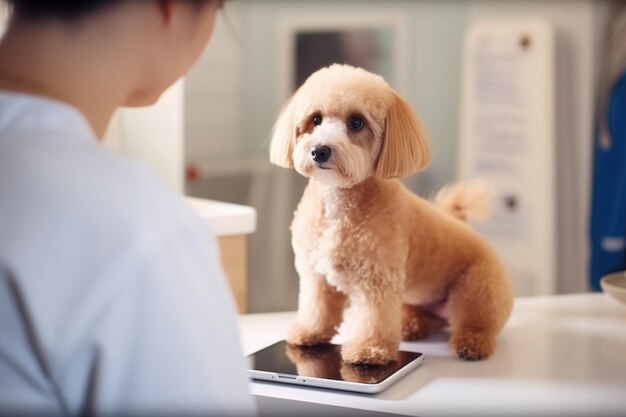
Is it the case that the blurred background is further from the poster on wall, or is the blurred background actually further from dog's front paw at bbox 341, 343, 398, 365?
dog's front paw at bbox 341, 343, 398, 365

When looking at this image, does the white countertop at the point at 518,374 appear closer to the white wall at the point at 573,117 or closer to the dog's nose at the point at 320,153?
the dog's nose at the point at 320,153

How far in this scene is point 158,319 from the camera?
1.84 ft

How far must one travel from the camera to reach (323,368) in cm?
112

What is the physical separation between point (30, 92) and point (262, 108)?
320cm

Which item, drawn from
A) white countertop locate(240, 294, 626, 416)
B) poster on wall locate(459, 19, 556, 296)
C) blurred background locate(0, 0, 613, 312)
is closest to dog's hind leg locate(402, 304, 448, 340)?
white countertop locate(240, 294, 626, 416)

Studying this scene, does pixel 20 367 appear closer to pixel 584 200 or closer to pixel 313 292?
pixel 313 292

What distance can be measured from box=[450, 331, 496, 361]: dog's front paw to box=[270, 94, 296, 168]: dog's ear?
13.7 inches

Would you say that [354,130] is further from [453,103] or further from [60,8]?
[453,103]

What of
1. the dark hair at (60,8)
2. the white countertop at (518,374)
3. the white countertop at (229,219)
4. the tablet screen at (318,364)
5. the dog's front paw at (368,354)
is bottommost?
the white countertop at (518,374)

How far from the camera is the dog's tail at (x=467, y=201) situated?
1.40 meters

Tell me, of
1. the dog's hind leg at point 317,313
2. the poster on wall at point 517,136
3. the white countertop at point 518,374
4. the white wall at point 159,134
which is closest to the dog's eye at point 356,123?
the dog's hind leg at point 317,313

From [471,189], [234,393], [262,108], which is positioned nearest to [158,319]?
[234,393]

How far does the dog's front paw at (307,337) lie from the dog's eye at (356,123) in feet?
1.01

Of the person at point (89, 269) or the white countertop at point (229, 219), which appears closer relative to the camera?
the person at point (89, 269)
